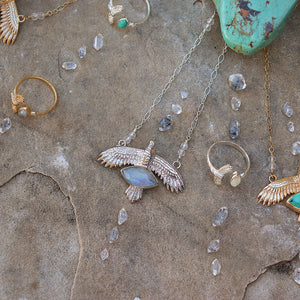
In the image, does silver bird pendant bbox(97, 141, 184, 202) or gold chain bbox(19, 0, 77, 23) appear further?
gold chain bbox(19, 0, 77, 23)

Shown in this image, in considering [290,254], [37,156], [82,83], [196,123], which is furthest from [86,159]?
[290,254]

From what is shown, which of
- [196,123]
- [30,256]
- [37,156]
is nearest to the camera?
[30,256]

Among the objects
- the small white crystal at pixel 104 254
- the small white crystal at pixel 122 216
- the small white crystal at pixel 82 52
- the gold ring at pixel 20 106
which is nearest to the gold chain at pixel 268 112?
the small white crystal at pixel 122 216

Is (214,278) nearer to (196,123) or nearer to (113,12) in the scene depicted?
(196,123)

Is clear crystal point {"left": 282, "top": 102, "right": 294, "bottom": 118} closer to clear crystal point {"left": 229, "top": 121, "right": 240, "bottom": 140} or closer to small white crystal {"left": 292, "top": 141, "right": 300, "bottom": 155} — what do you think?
small white crystal {"left": 292, "top": 141, "right": 300, "bottom": 155}

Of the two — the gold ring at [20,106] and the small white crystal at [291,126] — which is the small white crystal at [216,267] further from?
the gold ring at [20,106]

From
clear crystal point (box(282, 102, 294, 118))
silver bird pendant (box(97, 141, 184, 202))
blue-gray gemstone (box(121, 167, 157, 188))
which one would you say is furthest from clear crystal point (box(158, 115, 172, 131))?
clear crystal point (box(282, 102, 294, 118))
